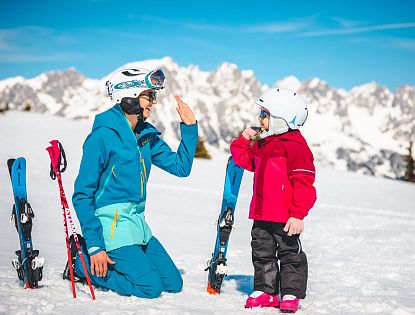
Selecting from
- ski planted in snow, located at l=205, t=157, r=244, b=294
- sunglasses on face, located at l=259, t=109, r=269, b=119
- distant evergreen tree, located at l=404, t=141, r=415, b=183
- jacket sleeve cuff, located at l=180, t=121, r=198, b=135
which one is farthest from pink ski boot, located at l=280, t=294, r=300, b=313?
distant evergreen tree, located at l=404, t=141, r=415, b=183

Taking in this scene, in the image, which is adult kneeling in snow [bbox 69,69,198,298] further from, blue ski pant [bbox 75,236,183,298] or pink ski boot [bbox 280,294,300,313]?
pink ski boot [bbox 280,294,300,313]

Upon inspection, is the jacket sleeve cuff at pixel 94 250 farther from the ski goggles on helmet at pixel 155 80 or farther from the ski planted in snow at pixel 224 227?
the ski goggles on helmet at pixel 155 80

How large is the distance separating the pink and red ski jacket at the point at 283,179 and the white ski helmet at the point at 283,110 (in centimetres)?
9

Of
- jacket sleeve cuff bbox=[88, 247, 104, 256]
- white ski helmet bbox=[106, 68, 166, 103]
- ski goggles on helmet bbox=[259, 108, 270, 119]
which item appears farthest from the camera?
white ski helmet bbox=[106, 68, 166, 103]

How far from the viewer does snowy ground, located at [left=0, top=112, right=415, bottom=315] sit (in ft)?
14.8

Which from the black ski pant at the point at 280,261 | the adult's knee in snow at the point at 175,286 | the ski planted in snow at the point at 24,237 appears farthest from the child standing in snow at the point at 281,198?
the ski planted in snow at the point at 24,237

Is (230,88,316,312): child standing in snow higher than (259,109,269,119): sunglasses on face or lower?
lower

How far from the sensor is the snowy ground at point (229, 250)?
4.51 metres

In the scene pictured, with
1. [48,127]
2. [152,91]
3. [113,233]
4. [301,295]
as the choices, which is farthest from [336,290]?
[48,127]

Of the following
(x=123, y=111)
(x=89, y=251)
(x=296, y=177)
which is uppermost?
(x=123, y=111)

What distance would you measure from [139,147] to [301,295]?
209cm

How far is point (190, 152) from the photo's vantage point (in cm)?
536

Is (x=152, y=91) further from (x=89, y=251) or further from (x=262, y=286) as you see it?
(x=262, y=286)

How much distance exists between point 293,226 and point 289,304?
27.7 inches
